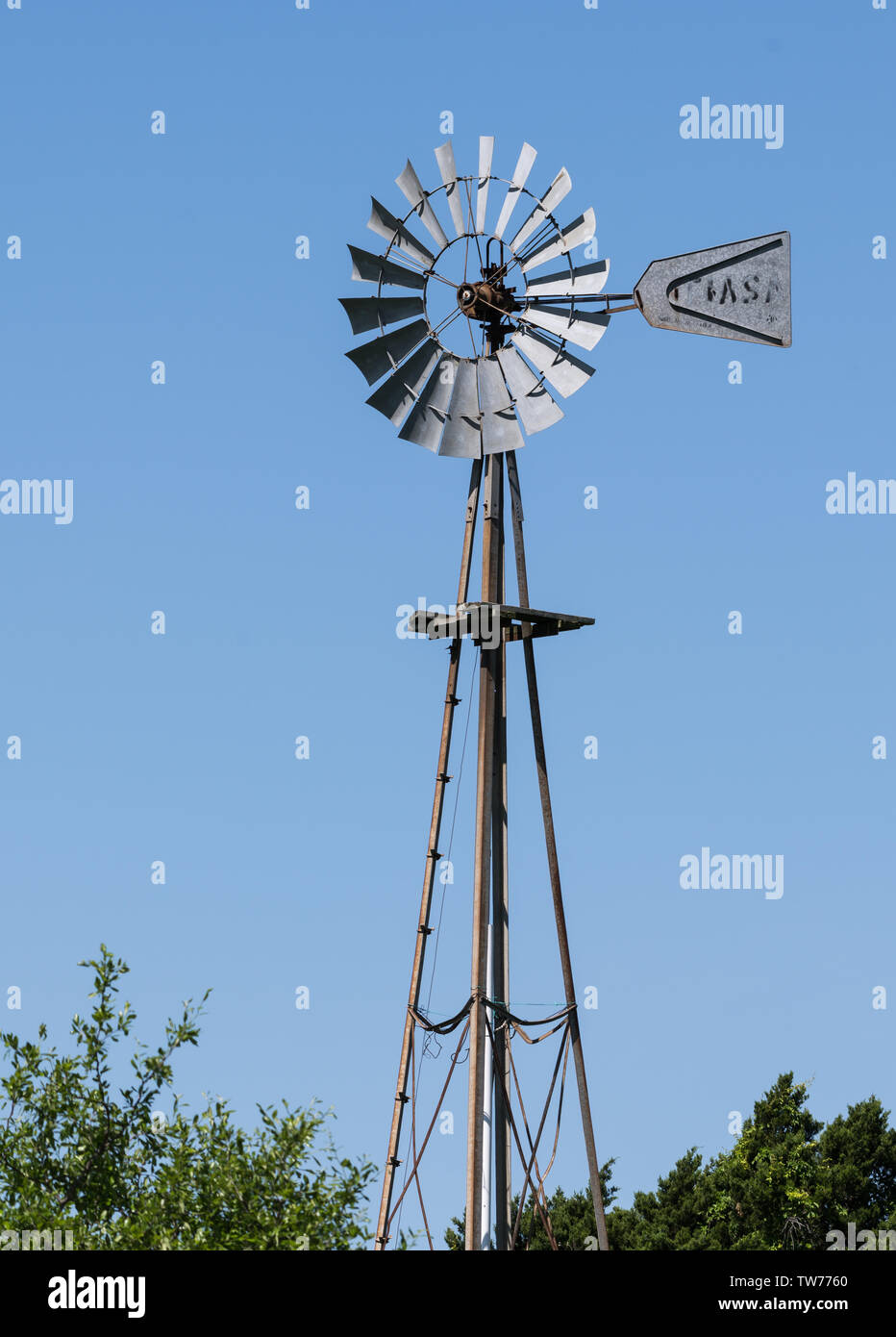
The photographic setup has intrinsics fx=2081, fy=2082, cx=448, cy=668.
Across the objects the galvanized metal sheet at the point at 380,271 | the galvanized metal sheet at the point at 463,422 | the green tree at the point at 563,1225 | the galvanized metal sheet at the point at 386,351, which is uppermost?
the galvanized metal sheet at the point at 380,271

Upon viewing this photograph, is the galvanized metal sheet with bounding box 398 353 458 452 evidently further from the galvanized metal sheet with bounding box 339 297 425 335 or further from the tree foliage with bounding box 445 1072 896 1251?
the tree foliage with bounding box 445 1072 896 1251

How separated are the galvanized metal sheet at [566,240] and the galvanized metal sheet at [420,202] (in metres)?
0.76

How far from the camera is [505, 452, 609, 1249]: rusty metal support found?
16.6 meters

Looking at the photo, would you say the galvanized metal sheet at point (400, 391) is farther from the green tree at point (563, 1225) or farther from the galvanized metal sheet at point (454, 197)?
the green tree at point (563, 1225)

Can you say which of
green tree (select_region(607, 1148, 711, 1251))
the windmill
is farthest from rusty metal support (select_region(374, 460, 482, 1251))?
green tree (select_region(607, 1148, 711, 1251))

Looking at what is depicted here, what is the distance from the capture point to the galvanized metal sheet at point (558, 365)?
1728cm

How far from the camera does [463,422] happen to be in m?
17.5

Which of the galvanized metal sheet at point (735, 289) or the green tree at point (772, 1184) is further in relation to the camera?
the green tree at point (772, 1184)

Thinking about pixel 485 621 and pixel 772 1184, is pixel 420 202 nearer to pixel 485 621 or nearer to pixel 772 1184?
pixel 485 621

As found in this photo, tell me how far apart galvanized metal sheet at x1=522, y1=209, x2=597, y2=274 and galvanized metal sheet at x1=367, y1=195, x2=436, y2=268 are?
844mm

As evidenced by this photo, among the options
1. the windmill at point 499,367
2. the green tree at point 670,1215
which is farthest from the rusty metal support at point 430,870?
the green tree at point 670,1215

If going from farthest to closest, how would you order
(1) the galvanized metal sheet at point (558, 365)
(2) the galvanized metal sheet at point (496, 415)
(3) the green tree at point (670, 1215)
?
1. (3) the green tree at point (670, 1215)
2. (2) the galvanized metal sheet at point (496, 415)
3. (1) the galvanized metal sheet at point (558, 365)
